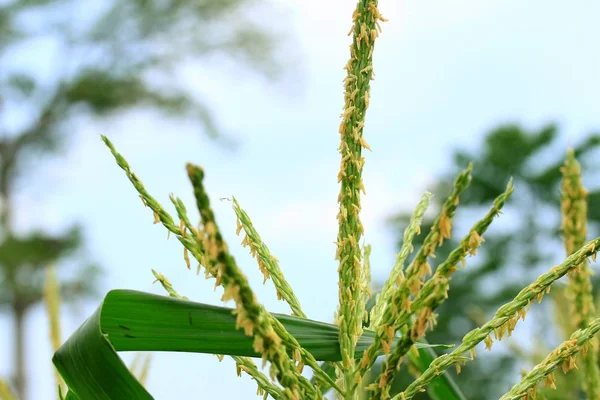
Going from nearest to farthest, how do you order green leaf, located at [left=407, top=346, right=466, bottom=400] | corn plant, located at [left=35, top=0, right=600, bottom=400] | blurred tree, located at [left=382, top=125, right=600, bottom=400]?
corn plant, located at [left=35, top=0, right=600, bottom=400] → green leaf, located at [left=407, top=346, right=466, bottom=400] → blurred tree, located at [left=382, top=125, right=600, bottom=400]

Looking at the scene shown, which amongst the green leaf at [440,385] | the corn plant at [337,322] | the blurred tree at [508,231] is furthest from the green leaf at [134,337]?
the blurred tree at [508,231]

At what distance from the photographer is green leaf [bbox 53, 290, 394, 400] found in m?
0.67

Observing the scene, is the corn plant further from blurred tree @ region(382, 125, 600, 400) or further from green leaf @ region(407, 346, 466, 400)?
blurred tree @ region(382, 125, 600, 400)

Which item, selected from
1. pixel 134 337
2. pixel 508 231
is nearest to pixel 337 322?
pixel 134 337

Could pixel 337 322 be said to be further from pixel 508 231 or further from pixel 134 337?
pixel 508 231

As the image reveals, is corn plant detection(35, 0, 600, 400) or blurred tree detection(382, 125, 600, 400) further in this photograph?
blurred tree detection(382, 125, 600, 400)

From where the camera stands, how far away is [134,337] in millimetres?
703

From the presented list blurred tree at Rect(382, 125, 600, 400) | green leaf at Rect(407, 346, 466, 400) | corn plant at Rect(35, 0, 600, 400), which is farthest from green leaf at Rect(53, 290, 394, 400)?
blurred tree at Rect(382, 125, 600, 400)

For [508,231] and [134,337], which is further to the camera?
[508,231]

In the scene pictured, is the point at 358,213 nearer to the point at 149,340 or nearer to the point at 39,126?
the point at 149,340

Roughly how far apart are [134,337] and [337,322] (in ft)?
0.69

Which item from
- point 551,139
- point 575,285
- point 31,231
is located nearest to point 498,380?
point 551,139

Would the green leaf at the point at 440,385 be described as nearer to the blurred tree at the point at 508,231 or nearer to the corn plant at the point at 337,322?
the corn plant at the point at 337,322

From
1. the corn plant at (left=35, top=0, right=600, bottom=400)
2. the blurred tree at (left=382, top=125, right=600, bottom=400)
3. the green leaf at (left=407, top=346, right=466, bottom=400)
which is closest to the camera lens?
the corn plant at (left=35, top=0, right=600, bottom=400)
